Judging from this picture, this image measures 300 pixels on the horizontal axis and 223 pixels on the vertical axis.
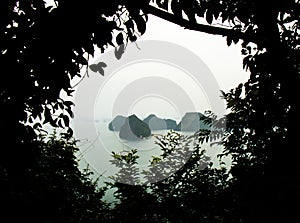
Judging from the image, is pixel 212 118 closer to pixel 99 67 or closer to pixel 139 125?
pixel 139 125

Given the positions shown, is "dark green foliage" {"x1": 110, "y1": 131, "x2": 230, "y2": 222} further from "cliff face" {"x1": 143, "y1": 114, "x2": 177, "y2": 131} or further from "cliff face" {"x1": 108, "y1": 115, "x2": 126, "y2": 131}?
"cliff face" {"x1": 108, "y1": 115, "x2": 126, "y2": 131}

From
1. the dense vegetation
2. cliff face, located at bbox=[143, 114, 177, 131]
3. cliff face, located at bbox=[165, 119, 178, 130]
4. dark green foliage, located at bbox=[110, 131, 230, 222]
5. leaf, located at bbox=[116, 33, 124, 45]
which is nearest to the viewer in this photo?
the dense vegetation

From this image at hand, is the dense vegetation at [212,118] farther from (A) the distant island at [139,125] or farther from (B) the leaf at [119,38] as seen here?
(A) the distant island at [139,125]

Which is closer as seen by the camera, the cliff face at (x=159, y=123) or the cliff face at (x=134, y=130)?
the cliff face at (x=134, y=130)

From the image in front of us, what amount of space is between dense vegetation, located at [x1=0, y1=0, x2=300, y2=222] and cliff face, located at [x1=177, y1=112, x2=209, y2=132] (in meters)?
0.33

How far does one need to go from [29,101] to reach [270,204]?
97.6 inches

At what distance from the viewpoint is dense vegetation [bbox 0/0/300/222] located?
1393 mm

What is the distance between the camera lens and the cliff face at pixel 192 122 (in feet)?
15.4

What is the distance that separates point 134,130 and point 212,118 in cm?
158

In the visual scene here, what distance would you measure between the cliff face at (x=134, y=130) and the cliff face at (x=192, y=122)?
0.82m

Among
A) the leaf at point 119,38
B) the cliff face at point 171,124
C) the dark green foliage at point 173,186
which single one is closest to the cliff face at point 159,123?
the cliff face at point 171,124

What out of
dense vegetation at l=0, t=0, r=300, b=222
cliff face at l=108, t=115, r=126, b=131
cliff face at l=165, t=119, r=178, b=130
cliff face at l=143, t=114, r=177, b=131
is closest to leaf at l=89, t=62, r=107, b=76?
dense vegetation at l=0, t=0, r=300, b=222

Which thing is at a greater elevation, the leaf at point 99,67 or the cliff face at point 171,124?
the cliff face at point 171,124

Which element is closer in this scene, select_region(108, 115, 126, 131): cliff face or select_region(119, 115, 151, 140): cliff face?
select_region(108, 115, 126, 131): cliff face
